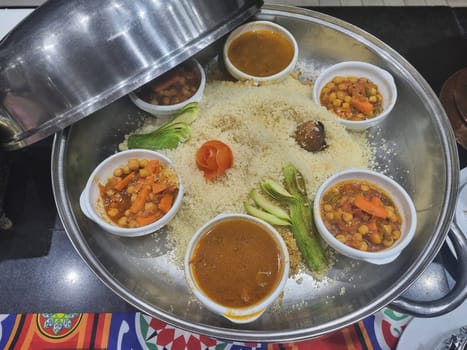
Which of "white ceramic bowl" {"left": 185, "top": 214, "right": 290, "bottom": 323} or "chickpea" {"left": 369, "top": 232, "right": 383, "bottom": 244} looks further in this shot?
"chickpea" {"left": 369, "top": 232, "right": 383, "bottom": 244}

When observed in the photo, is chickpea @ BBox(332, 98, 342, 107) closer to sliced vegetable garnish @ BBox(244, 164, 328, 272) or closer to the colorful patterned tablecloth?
sliced vegetable garnish @ BBox(244, 164, 328, 272)

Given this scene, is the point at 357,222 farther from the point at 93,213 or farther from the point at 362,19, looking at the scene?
the point at 362,19

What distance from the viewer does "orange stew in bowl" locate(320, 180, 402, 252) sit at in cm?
174

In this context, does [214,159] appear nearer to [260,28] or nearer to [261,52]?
[261,52]

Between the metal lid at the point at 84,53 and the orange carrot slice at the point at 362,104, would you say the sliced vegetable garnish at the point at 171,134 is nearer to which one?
the metal lid at the point at 84,53

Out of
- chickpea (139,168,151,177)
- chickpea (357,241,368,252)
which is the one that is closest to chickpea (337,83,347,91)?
chickpea (357,241,368,252)

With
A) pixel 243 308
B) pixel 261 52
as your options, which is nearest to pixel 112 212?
pixel 243 308

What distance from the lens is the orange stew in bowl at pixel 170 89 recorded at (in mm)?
2135

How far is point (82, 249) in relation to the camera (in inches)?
68.0

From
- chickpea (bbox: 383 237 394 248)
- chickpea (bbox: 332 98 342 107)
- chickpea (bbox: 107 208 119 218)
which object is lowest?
chickpea (bbox: 383 237 394 248)

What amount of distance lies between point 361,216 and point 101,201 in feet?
4.19

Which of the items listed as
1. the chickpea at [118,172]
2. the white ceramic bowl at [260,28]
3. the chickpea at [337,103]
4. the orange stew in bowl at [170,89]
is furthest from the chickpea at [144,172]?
the chickpea at [337,103]

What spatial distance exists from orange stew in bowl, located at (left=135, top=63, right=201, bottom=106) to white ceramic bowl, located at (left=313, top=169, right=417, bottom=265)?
0.94 metres

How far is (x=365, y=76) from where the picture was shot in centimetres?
226
